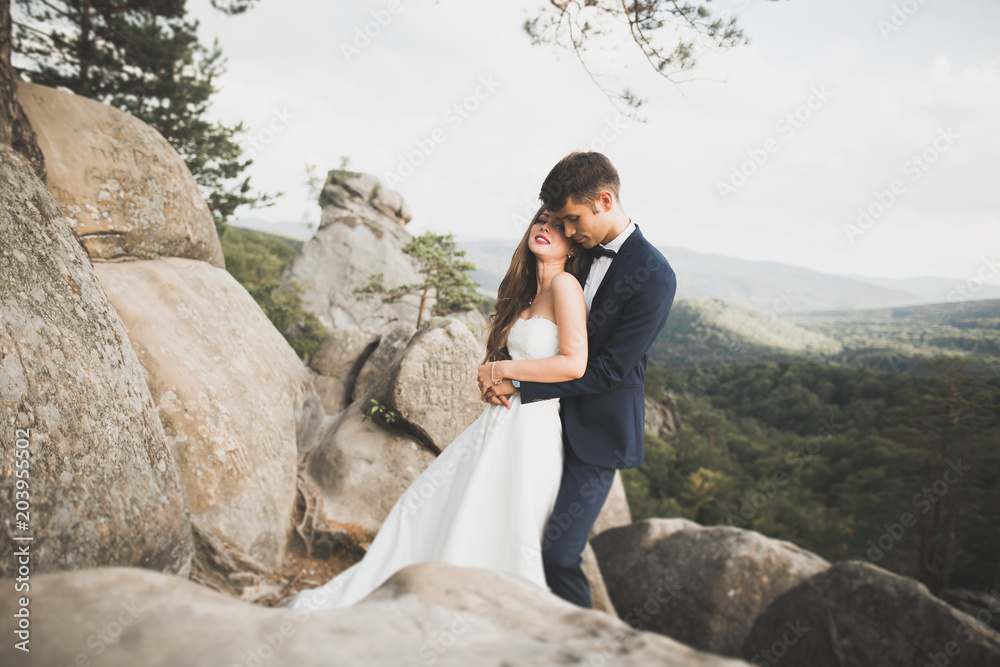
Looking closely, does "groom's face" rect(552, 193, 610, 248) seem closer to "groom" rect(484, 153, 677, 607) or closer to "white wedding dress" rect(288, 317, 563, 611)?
"groom" rect(484, 153, 677, 607)

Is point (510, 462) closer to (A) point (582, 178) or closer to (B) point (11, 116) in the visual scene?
(A) point (582, 178)

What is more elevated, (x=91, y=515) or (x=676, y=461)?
(x=91, y=515)

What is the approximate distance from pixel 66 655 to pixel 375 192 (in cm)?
3191

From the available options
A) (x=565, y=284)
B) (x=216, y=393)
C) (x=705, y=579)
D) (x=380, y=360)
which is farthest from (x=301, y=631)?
(x=380, y=360)

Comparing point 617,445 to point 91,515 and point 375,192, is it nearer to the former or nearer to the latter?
point 91,515

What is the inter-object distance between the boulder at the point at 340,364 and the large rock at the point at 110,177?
15.8ft

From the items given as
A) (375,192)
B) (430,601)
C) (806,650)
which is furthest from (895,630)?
(375,192)

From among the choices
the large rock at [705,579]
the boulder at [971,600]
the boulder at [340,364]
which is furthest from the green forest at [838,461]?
the large rock at [705,579]

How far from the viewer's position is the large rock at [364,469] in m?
7.16

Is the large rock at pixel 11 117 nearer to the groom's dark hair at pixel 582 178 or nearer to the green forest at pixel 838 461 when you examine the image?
the groom's dark hair at pixel 582 178

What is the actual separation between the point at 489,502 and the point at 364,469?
531 centimetres

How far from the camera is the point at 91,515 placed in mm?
2873

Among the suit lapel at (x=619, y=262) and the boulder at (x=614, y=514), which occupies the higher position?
the suit lapel at (x=619, y=262)

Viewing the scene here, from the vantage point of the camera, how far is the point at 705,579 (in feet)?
23.8
